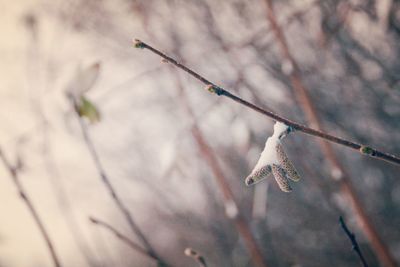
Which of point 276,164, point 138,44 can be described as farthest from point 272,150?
point 138,44

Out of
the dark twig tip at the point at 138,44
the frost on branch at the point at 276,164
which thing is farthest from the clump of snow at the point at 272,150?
the dark twig tip at the point at 138,44

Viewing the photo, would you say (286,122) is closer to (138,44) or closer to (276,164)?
(276,164)

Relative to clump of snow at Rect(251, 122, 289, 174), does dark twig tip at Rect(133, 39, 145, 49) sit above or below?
above

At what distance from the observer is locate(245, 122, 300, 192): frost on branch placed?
1.96ft

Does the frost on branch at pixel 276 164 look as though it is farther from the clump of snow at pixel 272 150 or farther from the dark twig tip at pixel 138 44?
the dark twig tip at pixel 138 44

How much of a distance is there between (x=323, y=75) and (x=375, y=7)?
30.1 inches

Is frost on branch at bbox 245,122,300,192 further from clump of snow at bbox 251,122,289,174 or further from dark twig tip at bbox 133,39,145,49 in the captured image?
dark twig tip at bbox 133,39,145,49

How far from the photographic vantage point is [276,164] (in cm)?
61

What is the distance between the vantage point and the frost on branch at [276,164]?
60 centimetres

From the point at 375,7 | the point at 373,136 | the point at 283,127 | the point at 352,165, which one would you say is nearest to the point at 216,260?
the point at 352,165

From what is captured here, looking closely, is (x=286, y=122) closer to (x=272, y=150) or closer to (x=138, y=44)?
(x=272, y=150)

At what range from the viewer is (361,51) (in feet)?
10.4

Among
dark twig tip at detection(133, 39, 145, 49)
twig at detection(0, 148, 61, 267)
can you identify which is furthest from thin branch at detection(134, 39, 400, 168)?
twig at detection(0, 148, 61, 267)

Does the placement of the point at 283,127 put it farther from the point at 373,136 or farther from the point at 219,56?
the point at 373,136
